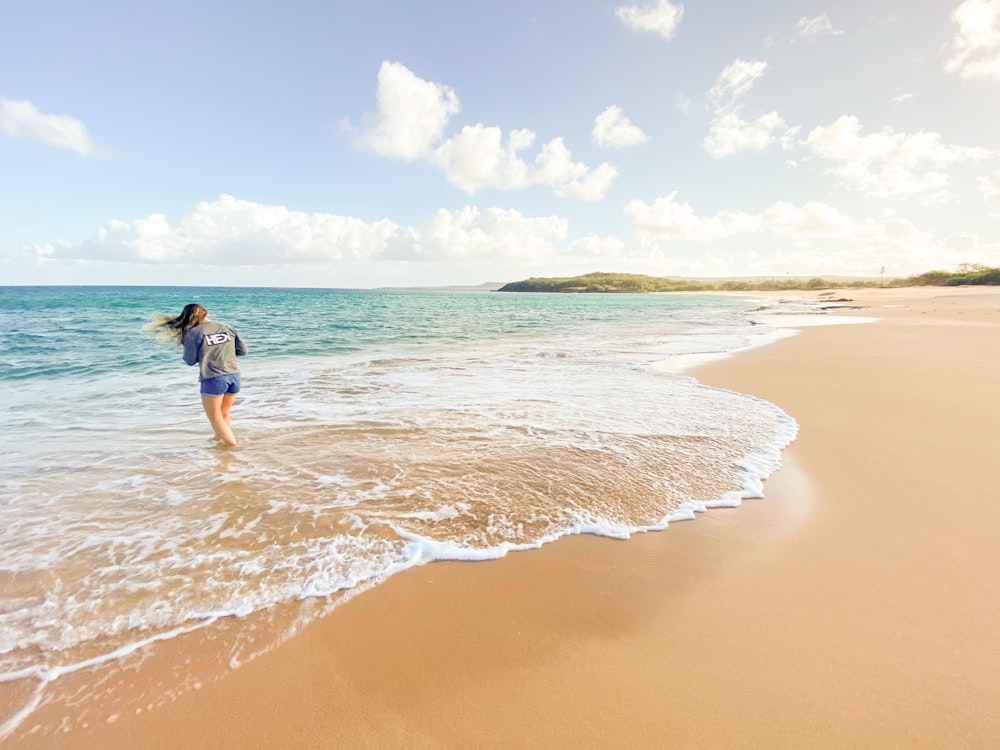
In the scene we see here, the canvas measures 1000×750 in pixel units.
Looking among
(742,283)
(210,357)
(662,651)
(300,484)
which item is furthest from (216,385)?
(742,283)

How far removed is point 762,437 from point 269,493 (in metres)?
6.17

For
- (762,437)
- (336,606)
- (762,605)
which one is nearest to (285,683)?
(336,606)

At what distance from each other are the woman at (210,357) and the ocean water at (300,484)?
1.50 ft

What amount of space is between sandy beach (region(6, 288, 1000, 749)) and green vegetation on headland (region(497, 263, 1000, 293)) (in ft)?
305

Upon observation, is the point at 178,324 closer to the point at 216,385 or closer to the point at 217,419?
the point at 216,385

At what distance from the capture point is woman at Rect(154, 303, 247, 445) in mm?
6031

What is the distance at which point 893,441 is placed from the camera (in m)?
5.79

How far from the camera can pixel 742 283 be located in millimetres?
142875

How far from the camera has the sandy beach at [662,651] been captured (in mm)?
2068

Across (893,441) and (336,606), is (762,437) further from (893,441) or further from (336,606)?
(336,606)

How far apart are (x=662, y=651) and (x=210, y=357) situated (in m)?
6.28

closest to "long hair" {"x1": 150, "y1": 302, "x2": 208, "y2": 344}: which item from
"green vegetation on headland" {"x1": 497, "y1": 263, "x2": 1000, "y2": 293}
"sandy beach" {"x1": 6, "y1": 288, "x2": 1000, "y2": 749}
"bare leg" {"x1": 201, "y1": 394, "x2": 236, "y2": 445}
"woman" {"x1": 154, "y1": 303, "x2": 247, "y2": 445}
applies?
"woman" {"x1": 154, "y1": 303, "x2": 247, "y2": 445}

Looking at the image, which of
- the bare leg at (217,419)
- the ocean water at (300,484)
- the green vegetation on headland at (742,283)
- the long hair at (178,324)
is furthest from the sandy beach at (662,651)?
the green vegetation on headland at (742,283)

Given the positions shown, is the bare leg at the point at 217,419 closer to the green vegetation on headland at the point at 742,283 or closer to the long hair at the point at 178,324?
the long hair at the point at 178,324
